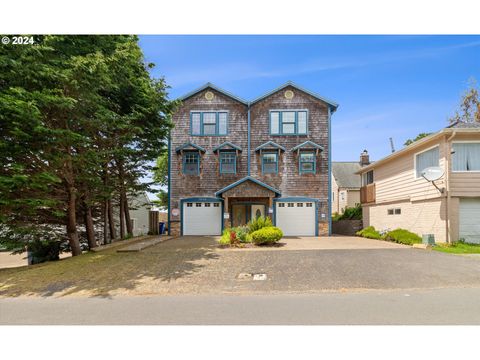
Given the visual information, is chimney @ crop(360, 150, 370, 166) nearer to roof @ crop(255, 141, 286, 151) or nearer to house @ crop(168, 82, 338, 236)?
house @ crop(168, 82, 338, 236)

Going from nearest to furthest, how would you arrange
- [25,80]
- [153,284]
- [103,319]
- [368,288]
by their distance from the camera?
1. [103,319]
2. [368,288]
3. [153,284]
4. [25,80]

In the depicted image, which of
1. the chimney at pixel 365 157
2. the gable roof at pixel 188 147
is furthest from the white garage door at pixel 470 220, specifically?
the chimney at pixel 365 157

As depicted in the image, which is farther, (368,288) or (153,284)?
(153,284)

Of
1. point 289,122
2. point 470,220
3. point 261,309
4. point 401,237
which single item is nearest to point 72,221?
point 261,309

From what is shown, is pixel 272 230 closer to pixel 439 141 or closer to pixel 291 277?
pixel 291 277

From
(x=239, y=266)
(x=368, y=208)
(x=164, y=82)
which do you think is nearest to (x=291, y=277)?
(x=239, y=266)

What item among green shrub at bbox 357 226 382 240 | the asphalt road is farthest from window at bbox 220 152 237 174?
the asphalt road

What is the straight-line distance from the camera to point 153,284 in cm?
752

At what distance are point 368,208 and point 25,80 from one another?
2148cm

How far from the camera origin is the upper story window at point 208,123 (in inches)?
790

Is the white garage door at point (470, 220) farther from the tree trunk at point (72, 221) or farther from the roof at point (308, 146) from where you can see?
the tree trunk at point (72, 221)

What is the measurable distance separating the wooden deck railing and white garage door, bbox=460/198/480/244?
770cm

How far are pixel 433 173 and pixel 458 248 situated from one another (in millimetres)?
3444

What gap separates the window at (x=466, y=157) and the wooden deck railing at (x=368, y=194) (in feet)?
25.5
